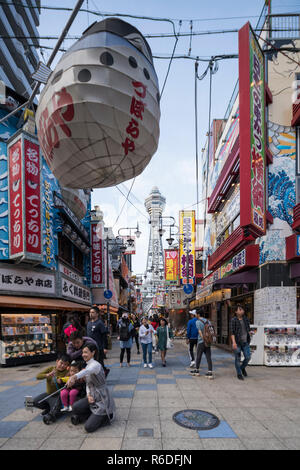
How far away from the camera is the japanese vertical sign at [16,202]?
11672 mm

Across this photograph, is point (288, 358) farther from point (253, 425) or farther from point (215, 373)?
point (253, 425)

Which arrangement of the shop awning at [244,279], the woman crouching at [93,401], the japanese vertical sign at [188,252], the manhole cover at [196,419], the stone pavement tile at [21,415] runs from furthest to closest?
the japanese vertical sign at [188,252] < the shop awning at [244,279] < the stone pavement tile at [21,415] < the manhole cover at [196,419] < the woman crouching at [93,401]

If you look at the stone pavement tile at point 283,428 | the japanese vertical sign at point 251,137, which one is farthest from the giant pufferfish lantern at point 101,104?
the japanese vertical sign at point 251,137

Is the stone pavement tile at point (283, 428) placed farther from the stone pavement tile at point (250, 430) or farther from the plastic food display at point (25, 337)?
the plastic food display at point (25, 337)

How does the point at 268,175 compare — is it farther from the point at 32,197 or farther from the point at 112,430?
the point at 112,430

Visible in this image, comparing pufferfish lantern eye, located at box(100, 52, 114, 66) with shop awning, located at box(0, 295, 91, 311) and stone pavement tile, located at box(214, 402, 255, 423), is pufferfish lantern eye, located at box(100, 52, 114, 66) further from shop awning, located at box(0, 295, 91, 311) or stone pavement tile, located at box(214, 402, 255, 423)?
shop awning, located at box(0, 295, 91, 311)

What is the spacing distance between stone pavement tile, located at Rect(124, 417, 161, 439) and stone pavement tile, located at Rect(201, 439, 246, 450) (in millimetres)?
690

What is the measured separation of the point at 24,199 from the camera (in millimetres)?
11812

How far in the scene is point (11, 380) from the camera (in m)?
8.94

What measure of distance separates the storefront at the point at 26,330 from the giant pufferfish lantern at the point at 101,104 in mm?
9121

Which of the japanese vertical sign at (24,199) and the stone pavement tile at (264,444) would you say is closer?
the stone pavement tile at (264,444)

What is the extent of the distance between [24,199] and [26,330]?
5364 mm

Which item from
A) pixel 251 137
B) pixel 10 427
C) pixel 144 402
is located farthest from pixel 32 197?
pixel 144 402

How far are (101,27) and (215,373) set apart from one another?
9013mm
